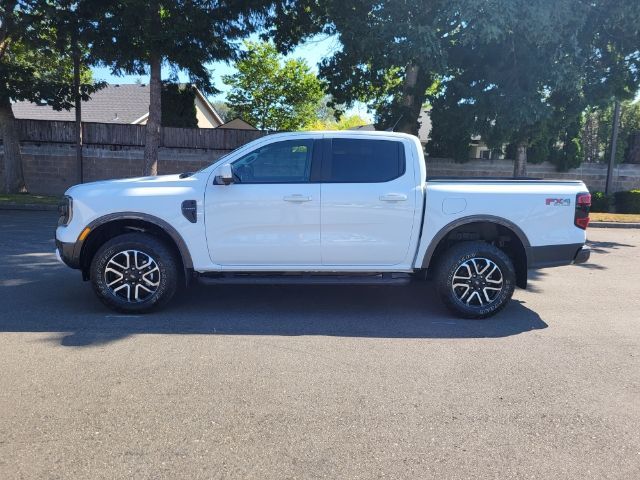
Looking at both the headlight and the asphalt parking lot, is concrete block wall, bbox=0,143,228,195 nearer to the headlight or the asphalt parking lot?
the asphalt parking lot

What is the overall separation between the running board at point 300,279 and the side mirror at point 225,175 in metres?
1.00

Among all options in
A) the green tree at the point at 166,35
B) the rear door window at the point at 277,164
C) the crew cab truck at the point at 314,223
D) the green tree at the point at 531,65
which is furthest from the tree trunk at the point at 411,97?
the rear door window at the point at 277,164

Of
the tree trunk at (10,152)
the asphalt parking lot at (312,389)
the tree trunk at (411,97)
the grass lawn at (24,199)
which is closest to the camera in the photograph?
the asphalt parking lot at (312,389)

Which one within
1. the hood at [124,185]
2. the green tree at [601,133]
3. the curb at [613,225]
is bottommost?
the curb at [613,225]

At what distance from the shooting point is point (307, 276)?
218 inches

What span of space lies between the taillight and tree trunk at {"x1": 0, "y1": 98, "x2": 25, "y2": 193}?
17.9 metres

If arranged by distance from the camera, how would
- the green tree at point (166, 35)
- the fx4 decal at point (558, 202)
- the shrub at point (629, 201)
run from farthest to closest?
the shrub at point (629, 201)
the green tree at point (166, 35)
the fx4 decal at point (558, 202)

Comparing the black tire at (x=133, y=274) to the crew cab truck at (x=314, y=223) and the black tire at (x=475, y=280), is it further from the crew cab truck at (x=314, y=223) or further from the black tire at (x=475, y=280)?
the black tire at (x=475, y=280)

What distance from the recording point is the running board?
→ 17.8 ft

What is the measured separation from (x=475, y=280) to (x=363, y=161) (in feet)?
5.77

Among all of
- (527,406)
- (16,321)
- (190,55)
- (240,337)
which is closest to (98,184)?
(16,321)

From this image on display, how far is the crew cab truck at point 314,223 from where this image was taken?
5.30 metres

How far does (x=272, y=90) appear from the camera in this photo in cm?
3494

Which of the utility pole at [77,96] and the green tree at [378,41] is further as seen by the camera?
the utility pole at [77,96]
